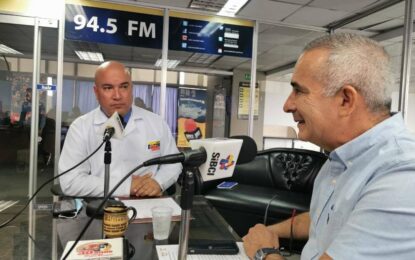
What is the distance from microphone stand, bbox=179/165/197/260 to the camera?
75cm

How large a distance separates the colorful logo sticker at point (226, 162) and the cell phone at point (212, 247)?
0.92 feet

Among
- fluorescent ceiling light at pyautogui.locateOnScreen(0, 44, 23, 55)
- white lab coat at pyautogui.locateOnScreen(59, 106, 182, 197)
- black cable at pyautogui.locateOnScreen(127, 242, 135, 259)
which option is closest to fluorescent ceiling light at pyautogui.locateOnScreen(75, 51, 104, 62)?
fluorescent ceiling light at pyautogui.locateOnScreen(0, 44, 23, 55)

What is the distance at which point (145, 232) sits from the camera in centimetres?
114

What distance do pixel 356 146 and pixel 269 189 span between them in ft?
9.08

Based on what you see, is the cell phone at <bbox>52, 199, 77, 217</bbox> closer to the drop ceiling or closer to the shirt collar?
the shirt collar

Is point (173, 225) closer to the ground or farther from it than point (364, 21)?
closer to the ground

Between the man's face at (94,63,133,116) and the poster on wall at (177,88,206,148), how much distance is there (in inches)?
127

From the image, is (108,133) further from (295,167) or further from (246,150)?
(295,167)

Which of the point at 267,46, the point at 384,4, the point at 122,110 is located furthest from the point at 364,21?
the point at 122,110

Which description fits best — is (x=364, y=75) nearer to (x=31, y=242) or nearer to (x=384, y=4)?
(x=31, y=242)

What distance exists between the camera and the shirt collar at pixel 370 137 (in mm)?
822

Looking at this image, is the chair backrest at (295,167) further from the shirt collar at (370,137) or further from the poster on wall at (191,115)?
the shirt collar at (370,137)

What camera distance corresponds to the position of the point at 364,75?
2.68 feet

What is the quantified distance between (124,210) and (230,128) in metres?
7.20
